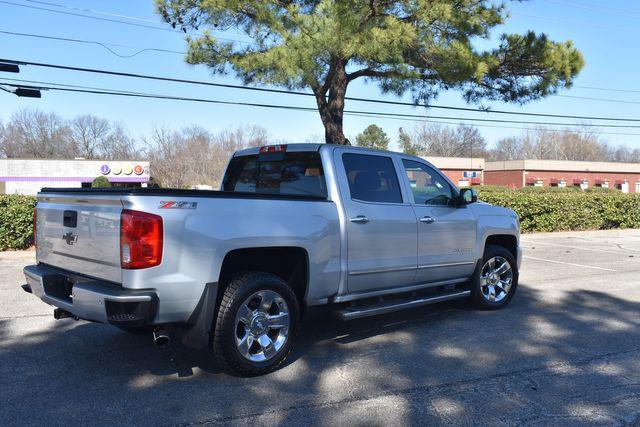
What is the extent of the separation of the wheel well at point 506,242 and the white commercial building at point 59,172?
152ft

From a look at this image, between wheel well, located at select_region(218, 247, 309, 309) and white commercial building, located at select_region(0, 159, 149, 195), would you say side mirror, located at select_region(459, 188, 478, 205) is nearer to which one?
wheel well, located at select_region(218, 247, 309, 309)

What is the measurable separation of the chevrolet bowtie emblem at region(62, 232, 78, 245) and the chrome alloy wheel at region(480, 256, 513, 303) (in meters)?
4.57

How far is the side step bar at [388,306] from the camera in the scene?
4.90 m

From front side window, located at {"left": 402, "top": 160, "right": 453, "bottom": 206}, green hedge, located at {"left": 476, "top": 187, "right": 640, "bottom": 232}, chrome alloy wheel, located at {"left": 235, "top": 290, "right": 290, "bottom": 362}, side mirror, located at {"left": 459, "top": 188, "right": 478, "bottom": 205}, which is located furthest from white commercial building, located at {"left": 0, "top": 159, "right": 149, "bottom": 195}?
chrome alloy wheel, located at {"left": 235, "top": 290, "right": 290, "bottom": 362}

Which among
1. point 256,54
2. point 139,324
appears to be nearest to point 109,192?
point 139,324

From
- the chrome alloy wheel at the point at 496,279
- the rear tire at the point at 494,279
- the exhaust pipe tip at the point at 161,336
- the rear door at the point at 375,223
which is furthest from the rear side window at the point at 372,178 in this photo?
the exhaust pipe tip at the point at 161,336

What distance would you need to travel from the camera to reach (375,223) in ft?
17.0

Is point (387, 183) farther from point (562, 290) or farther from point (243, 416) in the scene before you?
point (562, 290)

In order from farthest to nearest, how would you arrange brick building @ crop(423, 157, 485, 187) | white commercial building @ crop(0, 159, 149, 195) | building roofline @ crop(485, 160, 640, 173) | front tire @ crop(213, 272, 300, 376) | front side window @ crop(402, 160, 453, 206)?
brick building @ crop(423, 157, 485, 187)
building roofline @ crop(485, 160, 640, 173)
white commercial building @ crop(0, 159, 149, 195)
front side window @ crop(402, 160, 453, 206)
front tire @ crop(213, 272, 300, 376)

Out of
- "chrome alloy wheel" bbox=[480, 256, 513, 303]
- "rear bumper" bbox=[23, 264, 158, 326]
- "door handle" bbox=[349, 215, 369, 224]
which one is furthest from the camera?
"chrome alloy wheel" bbox=[480, 256, 513, 303]

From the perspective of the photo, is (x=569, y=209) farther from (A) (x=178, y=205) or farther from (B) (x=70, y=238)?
(B) (x=70, y=238)

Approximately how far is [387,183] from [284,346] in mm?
2067

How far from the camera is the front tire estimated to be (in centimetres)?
416

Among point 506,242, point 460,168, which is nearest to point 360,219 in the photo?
point 506,242
